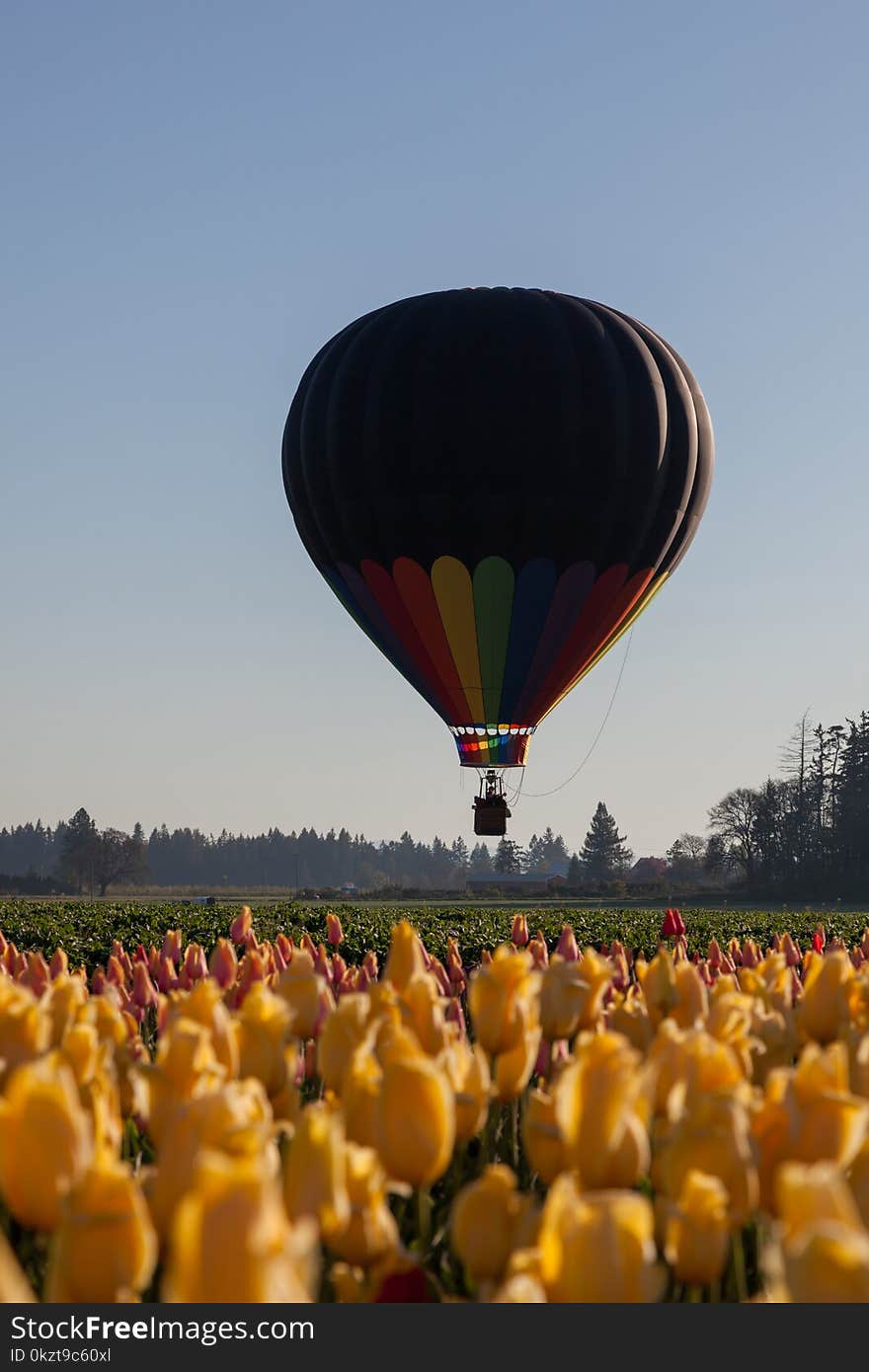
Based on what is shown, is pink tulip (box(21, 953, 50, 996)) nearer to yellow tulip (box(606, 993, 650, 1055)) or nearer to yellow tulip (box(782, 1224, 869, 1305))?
yellow tulip (box(606, 993, 650, 1055))

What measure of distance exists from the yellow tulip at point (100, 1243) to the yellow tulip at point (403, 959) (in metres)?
1.99

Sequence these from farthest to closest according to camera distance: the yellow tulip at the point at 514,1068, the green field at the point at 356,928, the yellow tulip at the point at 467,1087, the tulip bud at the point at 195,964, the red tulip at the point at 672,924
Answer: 1. the green field at the point at 356,928
2. the red tulip at the point at 672,924
3. the tulip bud at the point at 195,964
4. the yellow tulip at the point at 514,1068
5. the yellow tulip at the point at 467,1087

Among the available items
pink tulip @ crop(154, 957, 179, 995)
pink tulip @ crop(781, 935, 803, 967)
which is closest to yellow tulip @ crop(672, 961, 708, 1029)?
pink tulip @ crop(154, 957, 179, 995)

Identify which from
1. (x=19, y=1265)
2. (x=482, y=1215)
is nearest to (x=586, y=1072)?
(x=482, y=1215)

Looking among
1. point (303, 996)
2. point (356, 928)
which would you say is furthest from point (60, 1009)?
point (356, 928)

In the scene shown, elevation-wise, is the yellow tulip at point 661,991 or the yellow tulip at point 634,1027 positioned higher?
the yellow tulip at point 661,991

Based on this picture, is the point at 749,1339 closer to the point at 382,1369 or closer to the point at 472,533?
the point at 382,1369

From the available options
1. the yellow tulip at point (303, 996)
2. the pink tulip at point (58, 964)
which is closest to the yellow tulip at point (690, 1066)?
the yellow tulip at point (303, 996)

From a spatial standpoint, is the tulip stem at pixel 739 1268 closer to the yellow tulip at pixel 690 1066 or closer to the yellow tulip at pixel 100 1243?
the yellow tulip at pixel 690 1066

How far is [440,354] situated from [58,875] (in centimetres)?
14384

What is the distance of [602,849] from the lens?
512 ft

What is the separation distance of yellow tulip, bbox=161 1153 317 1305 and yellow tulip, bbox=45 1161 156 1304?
13.5 inches

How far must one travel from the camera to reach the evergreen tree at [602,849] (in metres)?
155

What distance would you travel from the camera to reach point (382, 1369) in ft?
7.39
